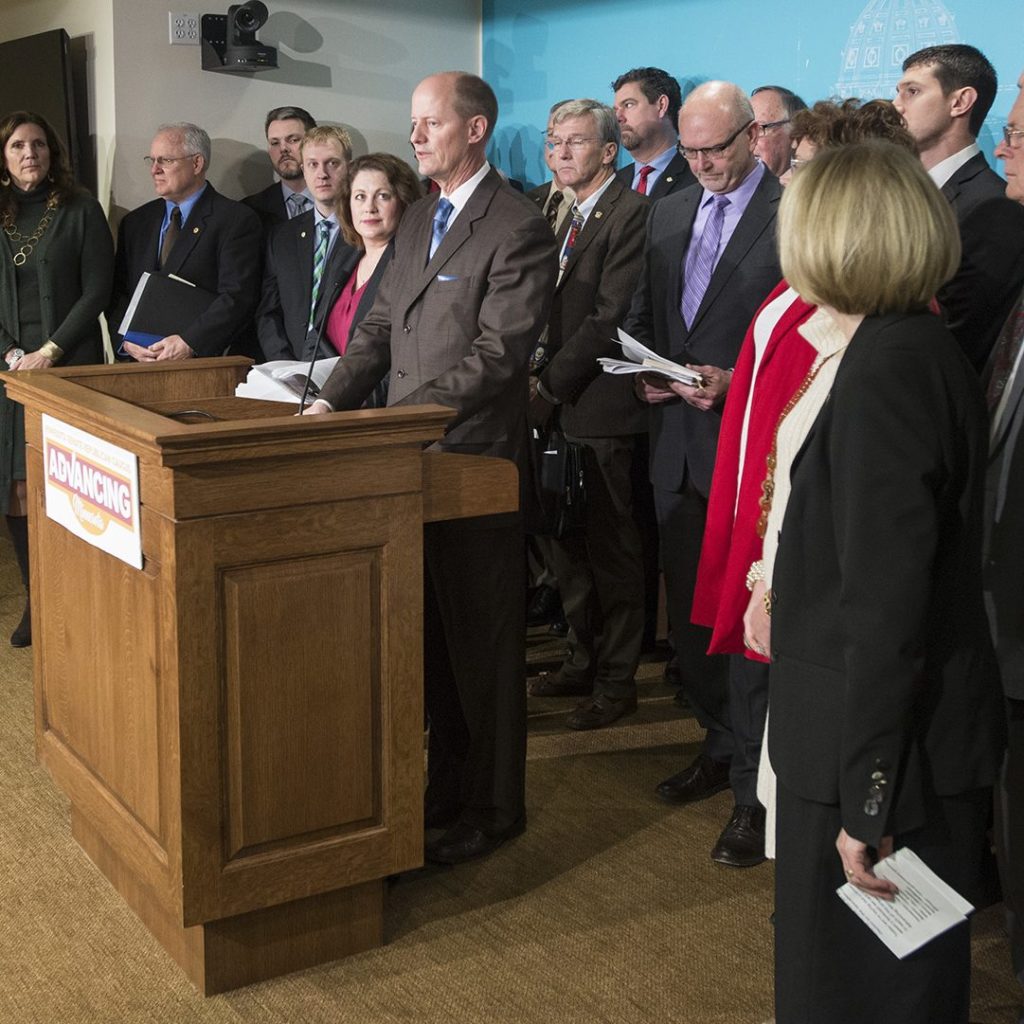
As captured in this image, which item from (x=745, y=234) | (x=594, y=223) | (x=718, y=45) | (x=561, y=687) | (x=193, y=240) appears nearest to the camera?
(x=745, y=234)

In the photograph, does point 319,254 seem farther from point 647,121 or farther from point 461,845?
point 461,845

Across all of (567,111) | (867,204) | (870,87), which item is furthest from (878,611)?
Result: (870,87)

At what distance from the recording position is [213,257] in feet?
16.6

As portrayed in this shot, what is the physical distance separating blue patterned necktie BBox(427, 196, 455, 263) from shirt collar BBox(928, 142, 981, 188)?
1.08 meters

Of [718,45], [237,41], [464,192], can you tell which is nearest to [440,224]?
[464,192]

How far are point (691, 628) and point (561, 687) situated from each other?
855 millimetres

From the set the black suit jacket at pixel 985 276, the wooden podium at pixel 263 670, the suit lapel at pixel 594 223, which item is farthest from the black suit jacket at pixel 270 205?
the black suit jacket at pixel 985 276

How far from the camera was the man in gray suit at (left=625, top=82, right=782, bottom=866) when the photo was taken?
3295 mm

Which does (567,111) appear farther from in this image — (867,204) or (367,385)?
(867,204)

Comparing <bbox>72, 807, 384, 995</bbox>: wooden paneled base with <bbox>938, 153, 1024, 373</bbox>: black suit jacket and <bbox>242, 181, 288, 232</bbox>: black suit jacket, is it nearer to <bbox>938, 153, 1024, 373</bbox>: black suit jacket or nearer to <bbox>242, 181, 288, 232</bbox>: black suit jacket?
<bbox>938, 153, 1024, 373</bbox>: black suit jacket

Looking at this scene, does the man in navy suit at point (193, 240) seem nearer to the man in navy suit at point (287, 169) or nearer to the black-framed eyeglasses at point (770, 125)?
the man in navy suit at point (287, 169)

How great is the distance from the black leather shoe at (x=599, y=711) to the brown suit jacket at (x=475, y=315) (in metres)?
1.11

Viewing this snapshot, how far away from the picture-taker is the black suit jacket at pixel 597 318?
3938 millimetres

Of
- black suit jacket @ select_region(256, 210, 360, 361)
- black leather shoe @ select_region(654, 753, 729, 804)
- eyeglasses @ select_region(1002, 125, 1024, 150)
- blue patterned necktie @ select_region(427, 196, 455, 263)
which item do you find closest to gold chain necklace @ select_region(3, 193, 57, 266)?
black suit jacket @ select_region(256, 210, 360, 361)
